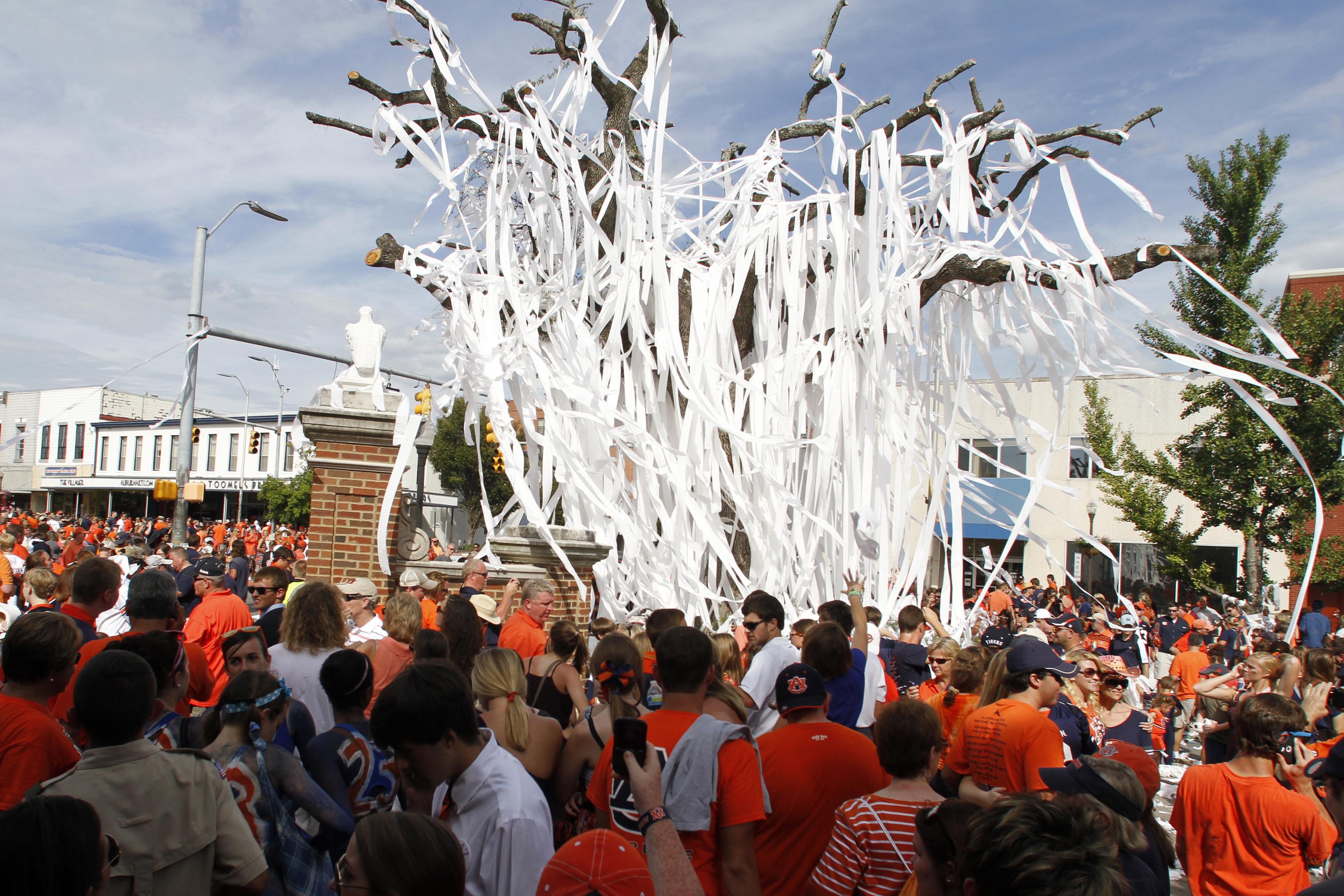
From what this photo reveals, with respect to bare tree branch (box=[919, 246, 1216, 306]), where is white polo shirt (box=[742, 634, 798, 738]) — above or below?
below

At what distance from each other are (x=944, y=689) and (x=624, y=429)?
3088mm

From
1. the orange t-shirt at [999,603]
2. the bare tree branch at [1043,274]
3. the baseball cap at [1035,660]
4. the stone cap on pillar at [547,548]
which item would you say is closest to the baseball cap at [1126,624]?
the orange t-shirt at [999,603]

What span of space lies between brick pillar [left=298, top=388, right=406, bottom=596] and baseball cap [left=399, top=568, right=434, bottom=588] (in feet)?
4.05

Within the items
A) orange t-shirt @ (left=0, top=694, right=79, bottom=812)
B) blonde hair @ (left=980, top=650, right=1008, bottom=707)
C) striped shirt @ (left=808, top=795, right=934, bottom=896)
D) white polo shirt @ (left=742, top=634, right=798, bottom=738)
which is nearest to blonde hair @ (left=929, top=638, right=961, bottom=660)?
white polo shirt @ (left=742, top=634, right=798, bottom=738)

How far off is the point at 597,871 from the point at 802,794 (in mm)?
1205

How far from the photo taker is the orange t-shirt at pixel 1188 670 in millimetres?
8773

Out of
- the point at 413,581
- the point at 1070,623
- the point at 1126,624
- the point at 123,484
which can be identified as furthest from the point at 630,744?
the point at 123,484

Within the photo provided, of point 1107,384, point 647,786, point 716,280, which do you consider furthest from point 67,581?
point 1107,384

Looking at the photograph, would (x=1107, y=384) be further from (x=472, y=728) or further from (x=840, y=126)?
(x=472, y=728)

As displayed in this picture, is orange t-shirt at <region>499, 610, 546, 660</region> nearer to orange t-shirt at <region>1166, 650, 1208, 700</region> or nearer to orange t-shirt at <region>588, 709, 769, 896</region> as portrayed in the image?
orange t-shirt at <region>588, 709, 769, 896</region>

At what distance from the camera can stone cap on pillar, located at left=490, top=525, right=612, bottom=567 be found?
7.93m

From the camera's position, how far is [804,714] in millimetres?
3070

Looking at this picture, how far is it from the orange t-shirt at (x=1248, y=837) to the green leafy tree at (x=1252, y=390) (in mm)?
15719

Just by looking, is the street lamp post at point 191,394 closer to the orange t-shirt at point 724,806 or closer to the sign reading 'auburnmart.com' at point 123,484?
the orange t-shirt at point 724,806
